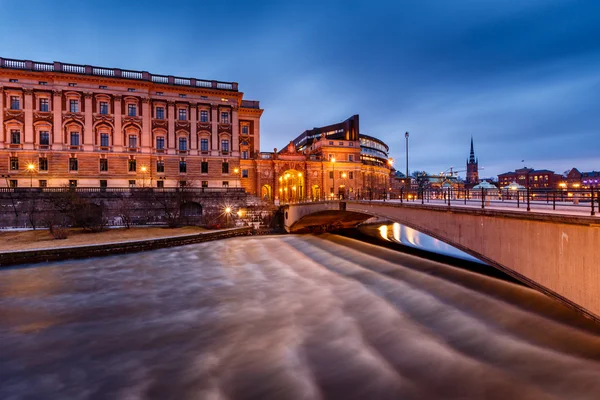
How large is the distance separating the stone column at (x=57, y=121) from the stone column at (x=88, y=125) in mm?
3036

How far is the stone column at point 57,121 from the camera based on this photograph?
45.2 m

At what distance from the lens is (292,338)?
10984mm

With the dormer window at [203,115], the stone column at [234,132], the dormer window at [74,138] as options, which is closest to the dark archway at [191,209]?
the stone column at [234,132]

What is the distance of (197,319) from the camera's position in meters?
12.9

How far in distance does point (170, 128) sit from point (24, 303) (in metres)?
40.9

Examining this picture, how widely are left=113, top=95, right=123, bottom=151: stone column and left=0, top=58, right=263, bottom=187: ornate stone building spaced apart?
0.14m

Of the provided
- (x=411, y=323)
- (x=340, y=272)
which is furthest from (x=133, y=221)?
(x=411, y=323)

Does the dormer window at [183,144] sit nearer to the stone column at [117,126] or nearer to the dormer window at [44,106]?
the stone column at [117,126]

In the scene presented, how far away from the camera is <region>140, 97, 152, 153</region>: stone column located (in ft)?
161

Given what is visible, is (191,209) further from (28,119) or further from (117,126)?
(28,119)

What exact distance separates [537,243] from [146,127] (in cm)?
5296

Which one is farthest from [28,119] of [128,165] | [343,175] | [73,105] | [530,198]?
[530,198]

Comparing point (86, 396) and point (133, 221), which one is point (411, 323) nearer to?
point (86, 396)

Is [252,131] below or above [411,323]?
above
